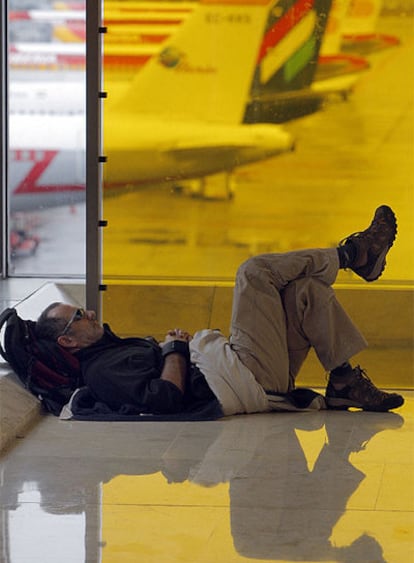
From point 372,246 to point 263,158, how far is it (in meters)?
1.02

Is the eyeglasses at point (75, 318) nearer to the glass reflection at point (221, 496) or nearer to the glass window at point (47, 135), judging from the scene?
the glass reflection at point (221, 496)

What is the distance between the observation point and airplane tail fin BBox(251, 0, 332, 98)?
6.28m

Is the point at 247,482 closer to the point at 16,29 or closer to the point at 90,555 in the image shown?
the point at 90,555

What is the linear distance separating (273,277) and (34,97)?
426 cm

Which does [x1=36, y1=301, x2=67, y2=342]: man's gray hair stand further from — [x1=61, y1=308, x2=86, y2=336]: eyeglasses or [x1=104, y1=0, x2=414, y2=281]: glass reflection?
[x1=104, y1=0, x2=414, y2=281]: glass reflection

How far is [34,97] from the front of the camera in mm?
9289

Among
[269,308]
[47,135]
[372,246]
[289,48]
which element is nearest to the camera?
[269,308]

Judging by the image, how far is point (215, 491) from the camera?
4.43m

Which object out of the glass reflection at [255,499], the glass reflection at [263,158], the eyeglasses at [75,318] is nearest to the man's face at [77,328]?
the eyeglasses at [75,318]

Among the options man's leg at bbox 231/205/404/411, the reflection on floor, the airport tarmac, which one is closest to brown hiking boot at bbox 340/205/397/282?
man's leg at bbox 231/205/404/411

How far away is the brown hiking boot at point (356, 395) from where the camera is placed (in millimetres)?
5590

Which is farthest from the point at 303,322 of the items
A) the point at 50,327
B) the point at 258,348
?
the point at 50,327

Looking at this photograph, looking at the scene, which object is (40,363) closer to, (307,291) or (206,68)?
(307,291)

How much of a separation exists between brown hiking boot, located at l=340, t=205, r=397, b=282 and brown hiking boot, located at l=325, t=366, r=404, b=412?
43cm
